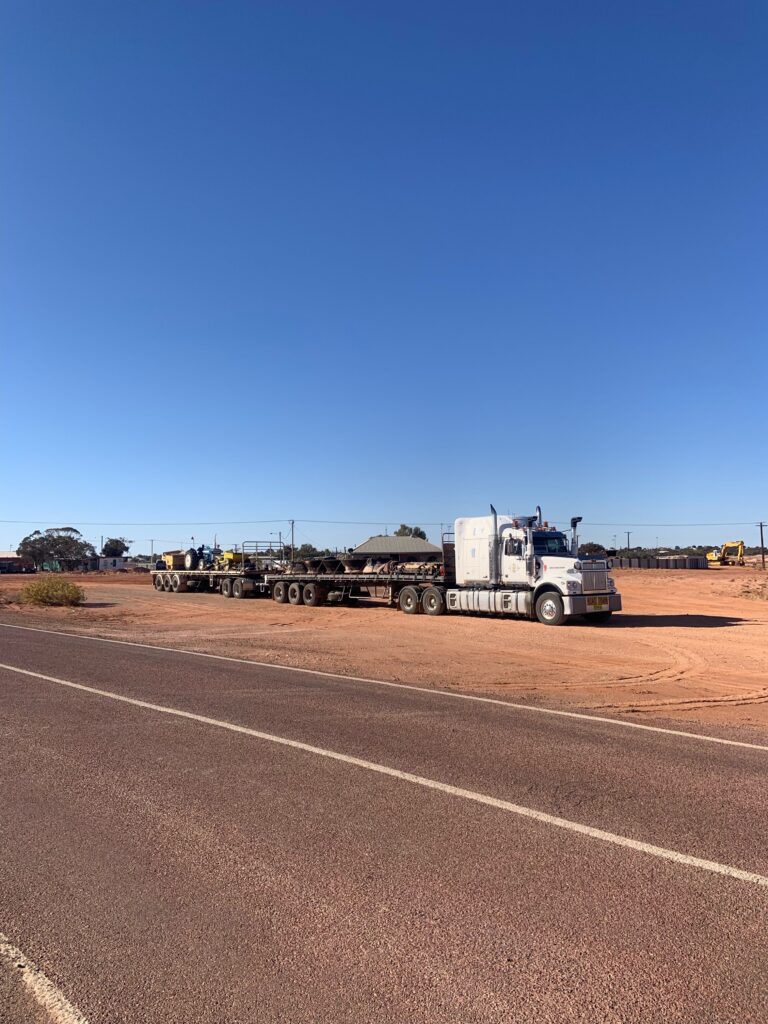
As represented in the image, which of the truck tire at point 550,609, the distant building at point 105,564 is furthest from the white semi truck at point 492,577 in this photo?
the distant building at point 105,564

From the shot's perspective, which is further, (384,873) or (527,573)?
(527,573)

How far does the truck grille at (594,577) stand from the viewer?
23406 mm

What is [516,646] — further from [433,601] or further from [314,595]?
[314,595]

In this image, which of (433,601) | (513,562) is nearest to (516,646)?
(513,562)

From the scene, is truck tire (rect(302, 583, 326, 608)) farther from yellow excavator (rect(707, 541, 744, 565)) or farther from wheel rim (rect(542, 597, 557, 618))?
yellow excavator (rect(707, 541, 744, 565))

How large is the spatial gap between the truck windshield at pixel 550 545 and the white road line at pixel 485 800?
55.8 feet

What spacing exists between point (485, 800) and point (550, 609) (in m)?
18.4

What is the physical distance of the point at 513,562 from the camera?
25469 millimetres

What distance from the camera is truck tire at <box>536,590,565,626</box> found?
2358 cm

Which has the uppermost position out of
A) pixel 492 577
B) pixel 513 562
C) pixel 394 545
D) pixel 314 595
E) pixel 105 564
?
pixel 394 545

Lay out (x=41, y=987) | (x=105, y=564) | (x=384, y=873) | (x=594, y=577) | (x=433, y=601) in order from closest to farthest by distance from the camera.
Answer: (x=41, y=987) → (x=384, y=873) → (x=594, y=577) → (x=433, y=601) → (x=105, y=564)

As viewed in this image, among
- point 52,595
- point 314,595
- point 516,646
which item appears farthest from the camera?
point 52,595

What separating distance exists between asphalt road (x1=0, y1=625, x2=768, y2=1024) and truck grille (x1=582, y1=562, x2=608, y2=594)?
15124 mm

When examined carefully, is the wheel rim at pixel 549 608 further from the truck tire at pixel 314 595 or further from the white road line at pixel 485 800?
the white road line at pixel 485 800
